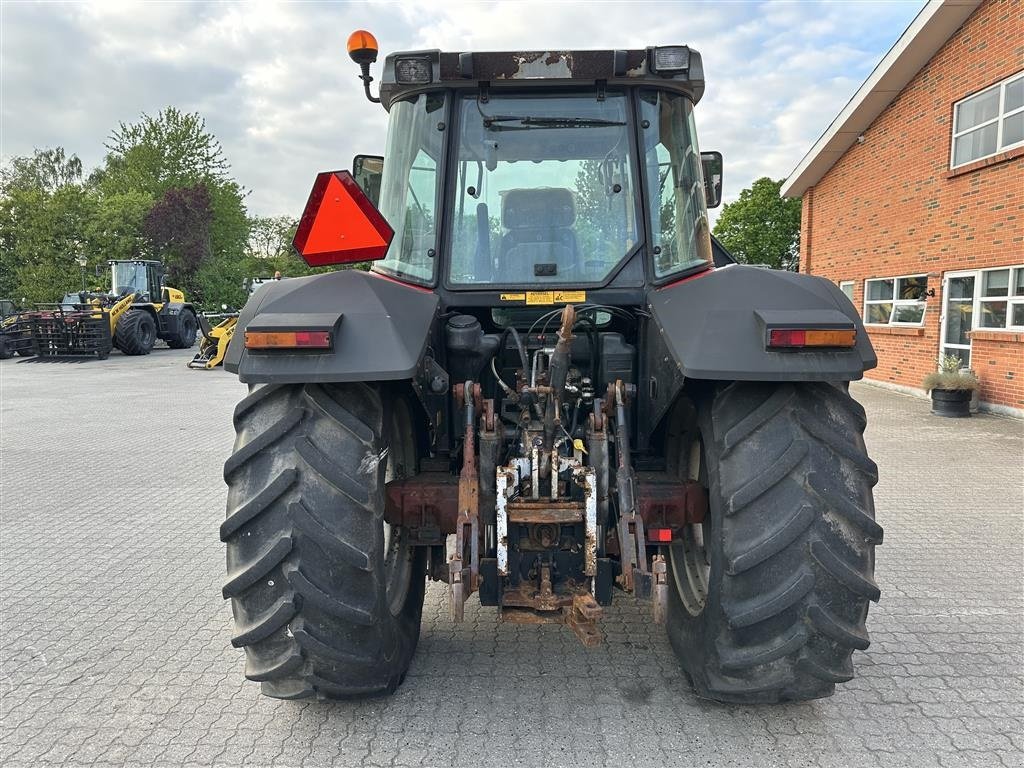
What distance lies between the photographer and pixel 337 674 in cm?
254

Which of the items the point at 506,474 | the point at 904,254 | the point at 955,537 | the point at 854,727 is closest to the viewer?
the point at 506,474

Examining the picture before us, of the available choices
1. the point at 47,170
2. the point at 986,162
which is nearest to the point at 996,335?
the point at 986,162

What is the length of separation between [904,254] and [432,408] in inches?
496

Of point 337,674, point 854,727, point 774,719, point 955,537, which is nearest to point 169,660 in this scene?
point 337,674

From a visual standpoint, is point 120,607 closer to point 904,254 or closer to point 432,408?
point 432,408

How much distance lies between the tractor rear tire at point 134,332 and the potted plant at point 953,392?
2046 centimetres

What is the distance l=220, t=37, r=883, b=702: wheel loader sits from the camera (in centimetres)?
243

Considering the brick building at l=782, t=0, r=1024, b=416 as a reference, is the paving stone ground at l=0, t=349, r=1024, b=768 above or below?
below

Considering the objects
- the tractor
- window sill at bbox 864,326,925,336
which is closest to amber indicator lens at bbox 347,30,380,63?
window sill at bbox 864,326,925,336

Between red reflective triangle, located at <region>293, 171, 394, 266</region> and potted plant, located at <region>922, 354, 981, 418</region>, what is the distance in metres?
10.3

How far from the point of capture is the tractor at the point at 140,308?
21328 mm

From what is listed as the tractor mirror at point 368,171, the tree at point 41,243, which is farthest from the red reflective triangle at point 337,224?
the tree at point 41,243

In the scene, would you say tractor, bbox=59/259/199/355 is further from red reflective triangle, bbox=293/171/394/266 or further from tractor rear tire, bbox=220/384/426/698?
tractor rear tire, bbox=220/384/426/698

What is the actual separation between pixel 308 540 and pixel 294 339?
2.22 ft
